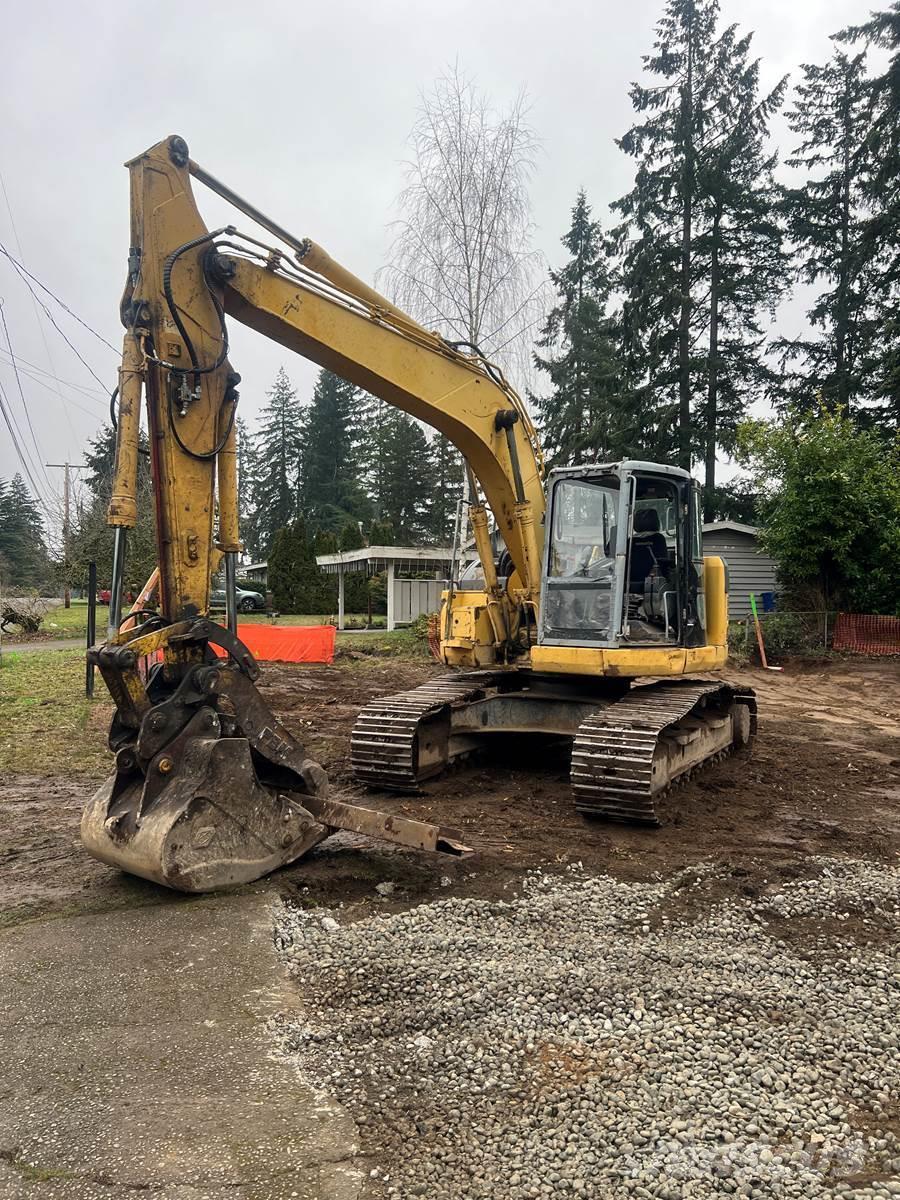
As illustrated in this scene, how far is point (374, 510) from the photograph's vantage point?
49.6m

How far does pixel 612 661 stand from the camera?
6.60m

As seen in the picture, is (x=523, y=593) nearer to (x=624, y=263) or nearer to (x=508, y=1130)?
(x=508, y=1130)

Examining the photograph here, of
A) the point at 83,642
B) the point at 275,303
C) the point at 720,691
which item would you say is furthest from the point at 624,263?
the point at 275,303

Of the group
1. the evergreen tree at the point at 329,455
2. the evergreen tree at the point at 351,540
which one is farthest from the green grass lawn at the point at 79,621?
the evergreen tree at the point at 329,455

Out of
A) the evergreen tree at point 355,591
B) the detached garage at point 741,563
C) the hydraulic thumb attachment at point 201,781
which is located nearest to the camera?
the hydraulic thumb attachment at point 201,781

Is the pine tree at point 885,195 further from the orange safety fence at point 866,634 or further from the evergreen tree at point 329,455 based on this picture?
the evergreen tree at point 329,455

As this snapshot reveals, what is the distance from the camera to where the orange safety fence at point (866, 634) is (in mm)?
18828

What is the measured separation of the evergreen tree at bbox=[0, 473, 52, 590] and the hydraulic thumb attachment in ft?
120

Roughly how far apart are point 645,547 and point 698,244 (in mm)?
23047

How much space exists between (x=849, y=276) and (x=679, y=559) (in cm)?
2375

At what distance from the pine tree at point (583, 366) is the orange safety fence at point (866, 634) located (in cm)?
939

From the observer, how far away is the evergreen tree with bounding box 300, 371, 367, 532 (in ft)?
169

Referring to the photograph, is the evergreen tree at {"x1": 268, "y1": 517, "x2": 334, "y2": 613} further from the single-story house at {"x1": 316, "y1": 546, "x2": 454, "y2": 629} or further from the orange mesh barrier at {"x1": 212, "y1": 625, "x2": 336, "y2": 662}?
the orange mesh barrier at {"x1": 212, "y1": 625, "x2": 336, "y2": 662}

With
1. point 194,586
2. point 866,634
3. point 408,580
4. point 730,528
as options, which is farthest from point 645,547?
point 408,580
